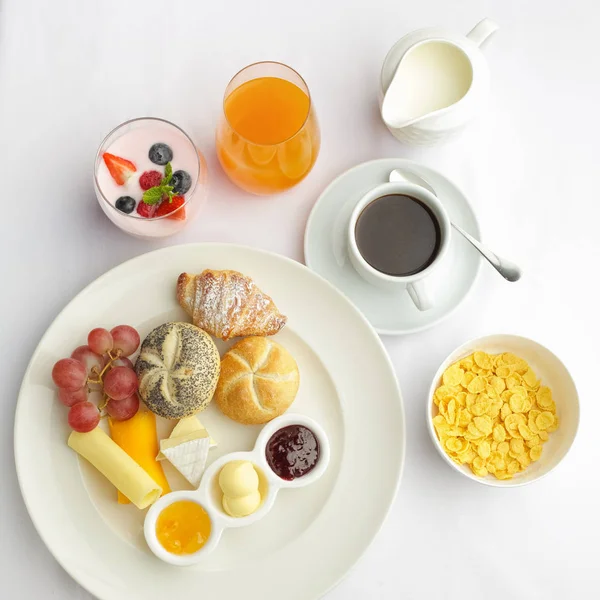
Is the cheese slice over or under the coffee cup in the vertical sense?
under

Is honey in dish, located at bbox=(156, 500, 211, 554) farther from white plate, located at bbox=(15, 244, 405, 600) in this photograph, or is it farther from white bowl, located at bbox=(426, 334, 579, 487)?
white bowl, located at bbox=(426, 334, 579, 487)

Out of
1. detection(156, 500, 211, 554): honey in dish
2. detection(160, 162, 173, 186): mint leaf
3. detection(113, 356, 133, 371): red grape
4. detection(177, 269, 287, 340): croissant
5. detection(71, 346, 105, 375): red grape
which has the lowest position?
detection(156, 500, 211, 554): honey in dish

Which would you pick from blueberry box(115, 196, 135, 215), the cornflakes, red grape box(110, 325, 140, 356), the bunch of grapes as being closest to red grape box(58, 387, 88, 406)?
the bunch of grapes

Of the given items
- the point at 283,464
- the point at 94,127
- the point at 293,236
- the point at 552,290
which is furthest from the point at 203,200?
the point at 552,290

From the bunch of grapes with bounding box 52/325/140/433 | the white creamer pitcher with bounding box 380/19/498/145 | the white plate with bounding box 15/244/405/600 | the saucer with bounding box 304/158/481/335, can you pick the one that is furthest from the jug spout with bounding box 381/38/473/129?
the bunch of grapes with bounding box 52/325/140/433

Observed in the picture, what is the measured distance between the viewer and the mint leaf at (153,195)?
1.46 meters

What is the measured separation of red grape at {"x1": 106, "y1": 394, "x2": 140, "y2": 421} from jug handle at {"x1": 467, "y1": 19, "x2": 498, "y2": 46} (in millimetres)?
1091

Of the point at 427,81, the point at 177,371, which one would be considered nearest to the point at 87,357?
the point at 177,371

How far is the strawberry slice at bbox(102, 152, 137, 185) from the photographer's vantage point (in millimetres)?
1473

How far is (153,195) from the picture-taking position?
1.46m

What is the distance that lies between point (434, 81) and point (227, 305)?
0.68 m

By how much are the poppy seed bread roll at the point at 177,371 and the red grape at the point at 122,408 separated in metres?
0.03

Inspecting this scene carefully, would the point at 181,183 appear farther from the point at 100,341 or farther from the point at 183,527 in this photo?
the point at 183,527

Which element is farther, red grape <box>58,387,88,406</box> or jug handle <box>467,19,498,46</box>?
jug handle <box>467,19,498,46</box>
